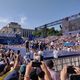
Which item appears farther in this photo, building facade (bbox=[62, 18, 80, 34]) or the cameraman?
building facade (bbox=[62, 18, 80, 34])

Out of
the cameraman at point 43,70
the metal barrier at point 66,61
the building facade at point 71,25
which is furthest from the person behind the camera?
the building facade at point 71,25

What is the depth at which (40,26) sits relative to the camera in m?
79.8

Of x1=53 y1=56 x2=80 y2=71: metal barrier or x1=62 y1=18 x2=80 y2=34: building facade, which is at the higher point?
x1=62 y1=18 x2=80 y2=34: building facade

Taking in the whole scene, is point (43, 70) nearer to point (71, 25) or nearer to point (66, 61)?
point (66, 61)

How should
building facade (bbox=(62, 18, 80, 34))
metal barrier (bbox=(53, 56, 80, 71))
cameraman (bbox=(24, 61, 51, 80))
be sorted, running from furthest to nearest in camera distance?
building facade (bbox=(62, 18, 80, 34)) < metal barrier (bbox=(53, 56, 80, 71)) < cameraman (bbox=(24, 61, 51, 80))

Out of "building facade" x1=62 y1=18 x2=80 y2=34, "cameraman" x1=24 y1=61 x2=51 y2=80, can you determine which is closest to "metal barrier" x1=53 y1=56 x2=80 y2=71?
"cameraman" x1=24 y1=61 x2=51 y2=80

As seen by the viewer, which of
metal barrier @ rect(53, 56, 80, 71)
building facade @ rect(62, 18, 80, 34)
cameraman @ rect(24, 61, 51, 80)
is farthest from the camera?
building facade @ rect(62, 18, 80, 34)

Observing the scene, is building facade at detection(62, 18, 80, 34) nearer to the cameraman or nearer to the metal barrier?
the metal barrier

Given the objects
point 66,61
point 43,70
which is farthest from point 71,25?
point 43,70

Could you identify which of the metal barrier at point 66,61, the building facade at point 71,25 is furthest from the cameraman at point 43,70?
the building facade at point 71,25

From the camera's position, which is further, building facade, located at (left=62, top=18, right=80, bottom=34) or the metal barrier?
building facade, located at (left=62, top=18, right=80, bottom=34)

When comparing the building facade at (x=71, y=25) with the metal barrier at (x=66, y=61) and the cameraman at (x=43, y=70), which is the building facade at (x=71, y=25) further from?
the cameraman at (x=43, y=70)

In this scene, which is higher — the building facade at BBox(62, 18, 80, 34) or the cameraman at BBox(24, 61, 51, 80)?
the building facade at BBox(62, 18, 80, 34)

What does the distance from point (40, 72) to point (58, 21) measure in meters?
67.7
